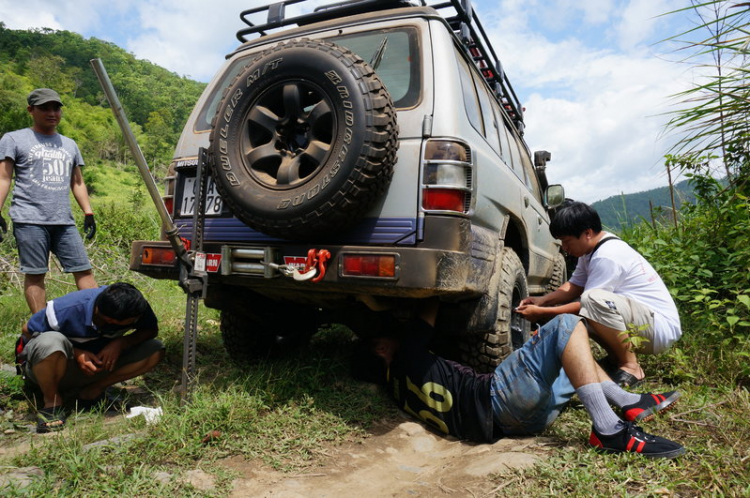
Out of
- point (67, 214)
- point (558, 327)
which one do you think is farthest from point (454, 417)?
point (67, 214)

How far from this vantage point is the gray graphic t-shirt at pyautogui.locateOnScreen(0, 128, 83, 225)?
3.58 meters

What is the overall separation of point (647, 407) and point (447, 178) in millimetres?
1391

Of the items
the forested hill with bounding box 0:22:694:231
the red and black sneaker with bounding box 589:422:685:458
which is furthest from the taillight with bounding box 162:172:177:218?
the forested hill with bounding box 0:22:694:231

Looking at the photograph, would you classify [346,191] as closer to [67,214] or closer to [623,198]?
[67,214]

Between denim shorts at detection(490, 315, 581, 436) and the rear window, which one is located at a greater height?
the rear window

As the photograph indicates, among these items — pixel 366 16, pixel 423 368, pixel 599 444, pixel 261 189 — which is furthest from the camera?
pixel 366 16

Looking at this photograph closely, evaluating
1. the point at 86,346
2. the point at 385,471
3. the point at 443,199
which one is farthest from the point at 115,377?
the point at 443,199

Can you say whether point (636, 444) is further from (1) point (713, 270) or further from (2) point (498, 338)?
(1) point (713, 270)

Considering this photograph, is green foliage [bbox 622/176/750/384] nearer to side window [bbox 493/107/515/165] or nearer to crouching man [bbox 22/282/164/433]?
side window [bbox 493/107/515/165]

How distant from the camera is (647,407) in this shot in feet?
7.68

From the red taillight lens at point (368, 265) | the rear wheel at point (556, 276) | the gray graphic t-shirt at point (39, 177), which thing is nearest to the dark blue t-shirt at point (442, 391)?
the red taillight lens at point (368, 265)

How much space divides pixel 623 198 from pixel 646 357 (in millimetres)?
3618

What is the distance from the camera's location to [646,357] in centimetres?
327

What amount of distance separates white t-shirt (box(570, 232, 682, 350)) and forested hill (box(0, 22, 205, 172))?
4483 centimetres
